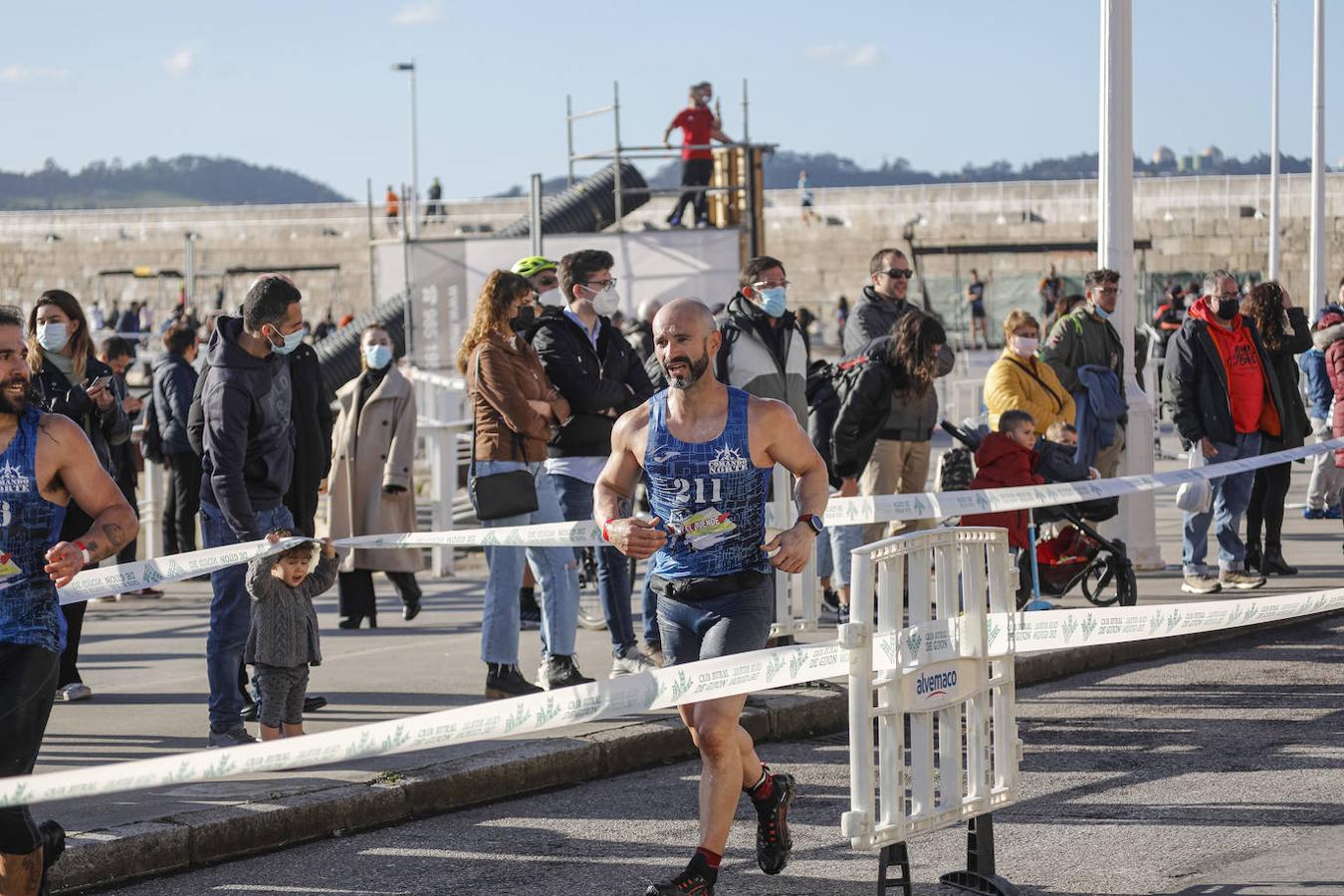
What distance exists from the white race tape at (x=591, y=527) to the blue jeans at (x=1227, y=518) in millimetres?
669

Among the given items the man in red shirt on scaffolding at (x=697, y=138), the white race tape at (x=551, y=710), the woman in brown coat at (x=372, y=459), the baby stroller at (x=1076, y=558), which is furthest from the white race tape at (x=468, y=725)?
the man in red shirt on scaffolding at (x=697, y=138)

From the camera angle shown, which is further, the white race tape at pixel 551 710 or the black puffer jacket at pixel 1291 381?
the black puffer jacket at pixel 1291 381

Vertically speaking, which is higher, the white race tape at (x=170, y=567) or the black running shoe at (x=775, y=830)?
the white race tape at (x=170, y=567)

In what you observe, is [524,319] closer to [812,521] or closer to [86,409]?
[86,409]

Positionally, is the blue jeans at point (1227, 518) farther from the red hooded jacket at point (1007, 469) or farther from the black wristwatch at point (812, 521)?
the black wristwatch at point (812, 521)

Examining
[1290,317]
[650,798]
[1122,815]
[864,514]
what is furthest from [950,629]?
[1290,317]

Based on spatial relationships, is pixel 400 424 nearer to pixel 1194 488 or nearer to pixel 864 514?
pixel 864 514

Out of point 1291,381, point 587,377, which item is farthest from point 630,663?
point 1291,381

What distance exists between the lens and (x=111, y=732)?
8.36m

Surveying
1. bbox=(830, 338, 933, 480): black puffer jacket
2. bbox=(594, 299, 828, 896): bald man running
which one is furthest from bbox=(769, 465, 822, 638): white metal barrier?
bbox=(594, 299, 828, 896): bald man running

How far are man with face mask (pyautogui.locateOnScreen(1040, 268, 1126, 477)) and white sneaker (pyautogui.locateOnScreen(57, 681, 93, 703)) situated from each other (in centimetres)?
646

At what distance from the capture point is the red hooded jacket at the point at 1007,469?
10477mm

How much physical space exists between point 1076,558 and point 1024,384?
115 cm

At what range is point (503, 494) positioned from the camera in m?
8.84
